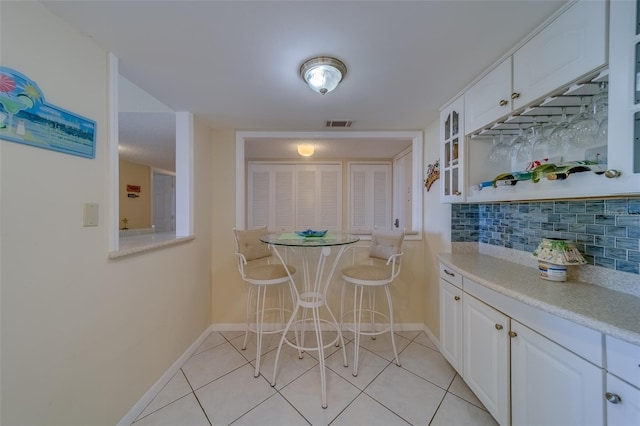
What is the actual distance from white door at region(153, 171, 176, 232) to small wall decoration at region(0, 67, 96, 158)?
4.97 m

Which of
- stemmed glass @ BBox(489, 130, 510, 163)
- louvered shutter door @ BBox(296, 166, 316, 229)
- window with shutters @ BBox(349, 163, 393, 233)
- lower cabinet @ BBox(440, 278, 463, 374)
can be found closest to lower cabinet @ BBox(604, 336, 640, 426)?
lower cabinet @ BBox(440, 278, 463, 374)

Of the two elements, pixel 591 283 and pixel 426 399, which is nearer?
pixel 591 283

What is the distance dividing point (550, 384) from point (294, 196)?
12.6 feet

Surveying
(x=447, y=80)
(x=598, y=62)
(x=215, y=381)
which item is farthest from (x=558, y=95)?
(x=215, y=381)

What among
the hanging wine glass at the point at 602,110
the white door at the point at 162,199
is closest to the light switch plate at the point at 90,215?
the hanging wine glass at the point at 602,110

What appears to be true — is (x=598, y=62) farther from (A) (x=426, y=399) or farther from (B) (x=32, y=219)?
(B) (x=32, y=219)

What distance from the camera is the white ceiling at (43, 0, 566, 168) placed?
101 cm

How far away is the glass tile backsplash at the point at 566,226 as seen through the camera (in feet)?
3.55

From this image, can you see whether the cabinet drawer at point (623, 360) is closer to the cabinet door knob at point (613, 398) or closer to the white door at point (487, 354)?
the cabinet door knob at point (613, 398)

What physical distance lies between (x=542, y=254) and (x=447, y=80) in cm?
123

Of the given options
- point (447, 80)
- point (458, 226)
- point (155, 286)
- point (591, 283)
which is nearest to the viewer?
point (591, 283)

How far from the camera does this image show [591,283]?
1204mm

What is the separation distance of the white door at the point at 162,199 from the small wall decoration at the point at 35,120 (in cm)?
497

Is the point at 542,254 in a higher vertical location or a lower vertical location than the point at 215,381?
higher
